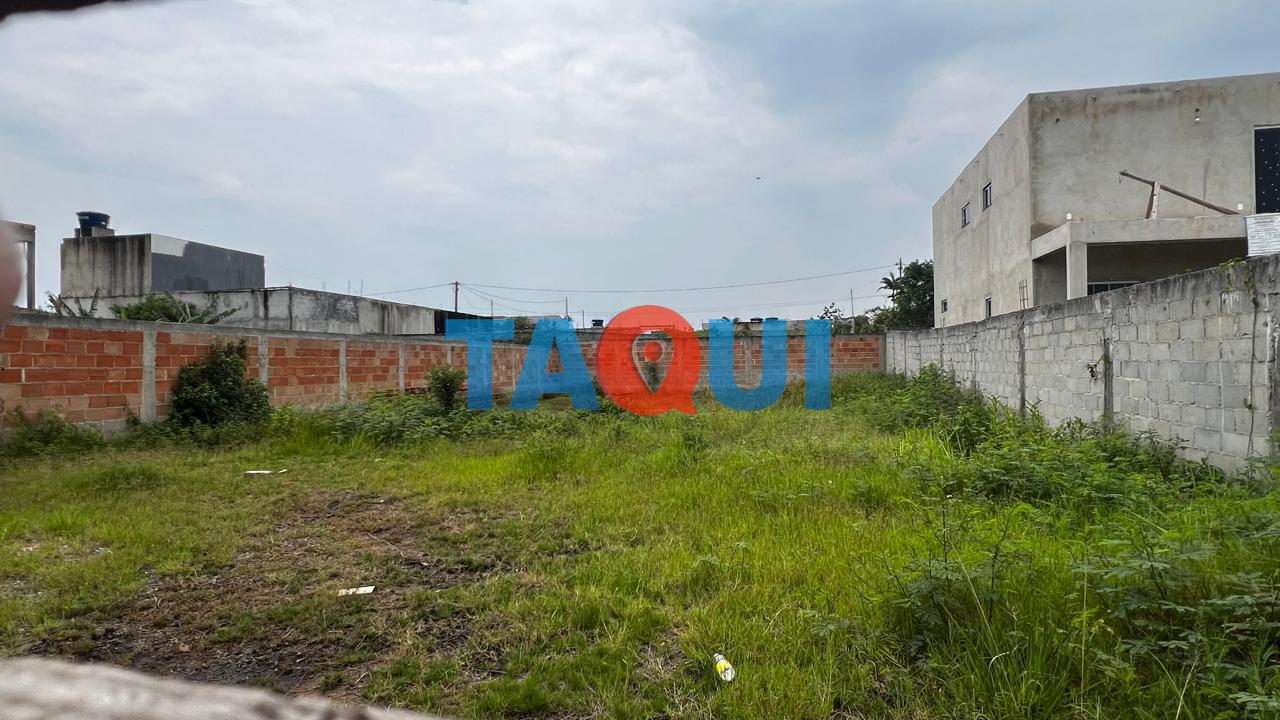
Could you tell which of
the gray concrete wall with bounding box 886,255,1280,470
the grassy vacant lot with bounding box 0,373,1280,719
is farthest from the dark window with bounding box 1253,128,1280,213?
the grassy vacant lot with bounding box 0,373,1280,719

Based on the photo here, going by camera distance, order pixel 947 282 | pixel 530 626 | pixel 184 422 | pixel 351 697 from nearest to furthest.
Result: pixel 351 697
pixel 530 626
pixel 184 422
pixel 947 282

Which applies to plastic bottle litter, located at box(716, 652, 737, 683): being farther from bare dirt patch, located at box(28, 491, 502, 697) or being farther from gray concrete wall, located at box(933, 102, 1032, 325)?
gray concrete wall, located at box(933, 102, 1032, 325)

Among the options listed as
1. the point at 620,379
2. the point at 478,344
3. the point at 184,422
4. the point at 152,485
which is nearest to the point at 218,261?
the point at 478,344

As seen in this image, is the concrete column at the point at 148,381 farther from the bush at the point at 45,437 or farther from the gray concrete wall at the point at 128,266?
the gray concrete wall at the point at 128,266

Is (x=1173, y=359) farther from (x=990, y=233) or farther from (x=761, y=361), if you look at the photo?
(x=990, y=233)

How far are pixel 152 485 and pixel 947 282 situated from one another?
53.8ft

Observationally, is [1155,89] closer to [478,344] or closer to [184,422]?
[478,344]

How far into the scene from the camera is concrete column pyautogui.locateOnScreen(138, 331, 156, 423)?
6.42m

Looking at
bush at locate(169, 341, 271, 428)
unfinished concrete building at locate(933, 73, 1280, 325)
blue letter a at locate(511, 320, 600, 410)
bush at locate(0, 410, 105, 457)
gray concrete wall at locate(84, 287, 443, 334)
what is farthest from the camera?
gray concrete wall at locate(84, 287, 443, 334)

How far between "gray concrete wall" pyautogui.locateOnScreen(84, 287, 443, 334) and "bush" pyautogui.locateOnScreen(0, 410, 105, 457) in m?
9.24

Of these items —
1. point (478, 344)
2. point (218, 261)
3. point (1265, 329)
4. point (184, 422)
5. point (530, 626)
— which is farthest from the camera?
point (218, 261)

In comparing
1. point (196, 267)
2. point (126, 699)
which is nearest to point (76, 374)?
point (126, 699)

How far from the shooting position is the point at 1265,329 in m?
3.21

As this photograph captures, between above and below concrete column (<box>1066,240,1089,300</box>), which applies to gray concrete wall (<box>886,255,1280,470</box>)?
below
